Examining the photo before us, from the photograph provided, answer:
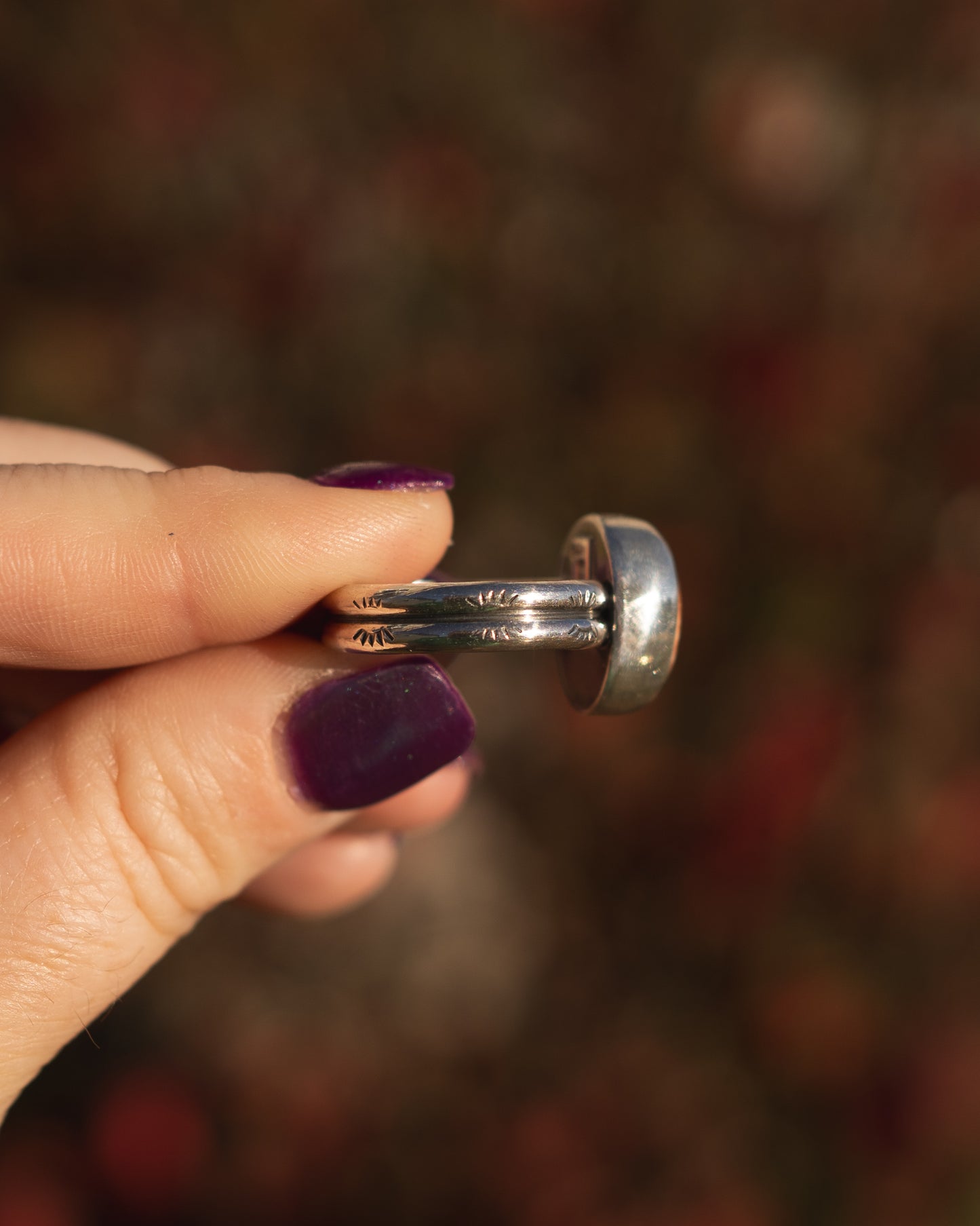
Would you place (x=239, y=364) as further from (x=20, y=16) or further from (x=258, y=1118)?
(x=258, y=1118)

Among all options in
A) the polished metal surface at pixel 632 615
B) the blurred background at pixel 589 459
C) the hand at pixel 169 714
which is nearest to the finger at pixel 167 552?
the hand at pixel 169 714

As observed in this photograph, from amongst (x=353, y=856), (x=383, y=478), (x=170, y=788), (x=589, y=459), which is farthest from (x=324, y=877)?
(x=589, y=459)

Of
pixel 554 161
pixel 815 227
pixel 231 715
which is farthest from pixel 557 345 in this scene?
pixel 231 715

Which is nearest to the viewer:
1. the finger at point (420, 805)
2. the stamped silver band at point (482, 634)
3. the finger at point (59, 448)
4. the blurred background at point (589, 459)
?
the stamped silver band at point (482, 634)

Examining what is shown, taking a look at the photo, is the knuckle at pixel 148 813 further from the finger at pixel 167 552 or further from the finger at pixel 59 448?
the finger at pixel 59 448

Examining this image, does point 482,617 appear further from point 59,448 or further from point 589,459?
point 589,459
